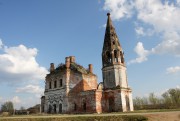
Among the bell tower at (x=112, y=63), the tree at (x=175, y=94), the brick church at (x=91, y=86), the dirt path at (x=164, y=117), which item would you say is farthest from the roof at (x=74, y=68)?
the tree at (x=175, y=94)

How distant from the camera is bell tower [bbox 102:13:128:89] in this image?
100 feet

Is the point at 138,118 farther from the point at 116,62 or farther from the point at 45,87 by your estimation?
the point at 45,87

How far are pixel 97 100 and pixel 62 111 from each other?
6999mm

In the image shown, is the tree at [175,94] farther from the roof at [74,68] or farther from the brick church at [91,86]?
the roof at [74,68]

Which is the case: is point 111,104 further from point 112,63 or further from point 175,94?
point 175,94

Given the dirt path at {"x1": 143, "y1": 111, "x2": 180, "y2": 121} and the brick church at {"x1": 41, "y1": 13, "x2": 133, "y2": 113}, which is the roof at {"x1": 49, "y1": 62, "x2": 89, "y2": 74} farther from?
the dirt path at {"x1": 143, "y1": 111, "x2": 180, "y2": 121}

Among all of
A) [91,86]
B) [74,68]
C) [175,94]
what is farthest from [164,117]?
[175,94]

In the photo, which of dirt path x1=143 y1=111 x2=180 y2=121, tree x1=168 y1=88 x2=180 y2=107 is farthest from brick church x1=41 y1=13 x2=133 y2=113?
tree x1=168 y1=88 x2=180 y2=107

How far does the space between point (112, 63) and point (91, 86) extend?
731 cm

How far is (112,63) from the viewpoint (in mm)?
31125

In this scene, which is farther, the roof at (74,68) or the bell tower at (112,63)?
the roof at (74,68)

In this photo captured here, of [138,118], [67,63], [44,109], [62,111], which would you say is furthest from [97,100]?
[138,118]

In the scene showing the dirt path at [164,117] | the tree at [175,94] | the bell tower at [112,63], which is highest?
the bell tower at [112,63]

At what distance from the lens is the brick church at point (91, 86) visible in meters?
29.4
